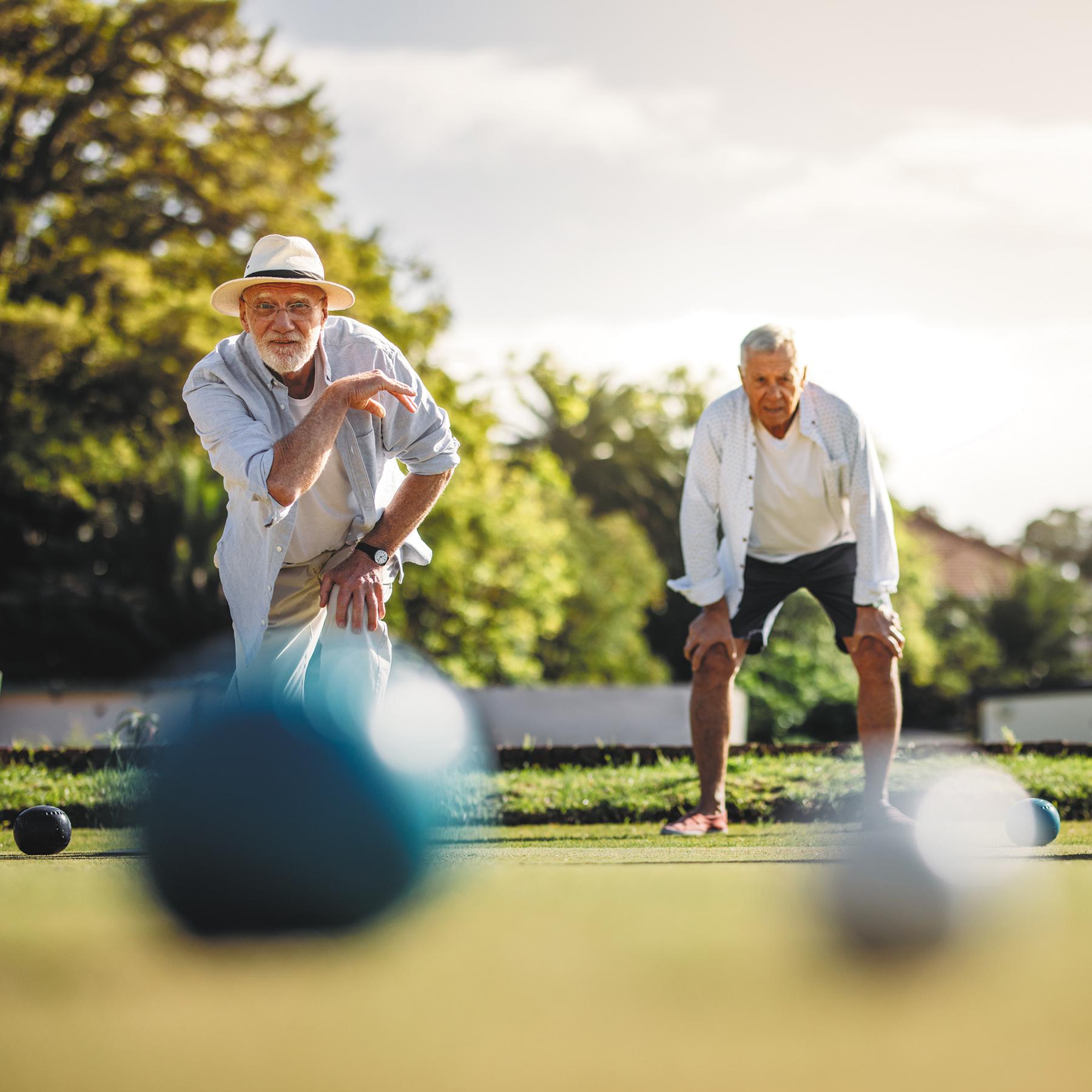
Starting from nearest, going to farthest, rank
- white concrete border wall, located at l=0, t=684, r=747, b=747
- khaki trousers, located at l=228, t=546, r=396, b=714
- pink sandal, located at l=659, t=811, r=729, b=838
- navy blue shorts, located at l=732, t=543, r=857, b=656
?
khaki trousers, located at l=228, t=546, r=396, b=714
pink sandal, located at l=659, t=811, r=729, b=838
navy blue shorts, located at l=732, t=543, r=857, b=656
white concrete border wall, located at l=0, t=684, r=747, b=747

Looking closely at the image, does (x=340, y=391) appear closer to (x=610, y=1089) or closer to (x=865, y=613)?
(x=865, y=613)

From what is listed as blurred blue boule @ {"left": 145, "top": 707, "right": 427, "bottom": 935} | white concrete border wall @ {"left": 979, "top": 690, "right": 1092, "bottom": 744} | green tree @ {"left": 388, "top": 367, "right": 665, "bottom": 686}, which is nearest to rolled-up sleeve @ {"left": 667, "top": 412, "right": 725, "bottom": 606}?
blurred blue boule @ {"left": 145, "top": 707, "right": 427, "bottom": 935}

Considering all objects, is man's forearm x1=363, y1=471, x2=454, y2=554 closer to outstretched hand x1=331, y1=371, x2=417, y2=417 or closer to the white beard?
outstretched hand x1=331, y1=371, x2=417, y2=417

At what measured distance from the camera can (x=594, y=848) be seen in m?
4.68

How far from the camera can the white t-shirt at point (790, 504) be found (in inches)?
225

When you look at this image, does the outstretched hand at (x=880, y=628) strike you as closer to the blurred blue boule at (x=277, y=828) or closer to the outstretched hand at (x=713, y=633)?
the outstretched hand at (x=713, y=633)

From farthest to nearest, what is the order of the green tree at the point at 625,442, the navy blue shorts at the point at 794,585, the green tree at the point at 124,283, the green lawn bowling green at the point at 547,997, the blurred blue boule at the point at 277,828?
the green tree at the point at 625,442 → the green tree at the point at 124,283 → the navy blue shorts at the point at 794,585 → the blurred blue boule at the point at 277,828 → the green lawn bowling green at the point at 547,997

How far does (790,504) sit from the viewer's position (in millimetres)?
5801

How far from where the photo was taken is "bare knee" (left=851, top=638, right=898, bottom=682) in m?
5.57

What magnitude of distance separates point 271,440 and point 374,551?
0.51m

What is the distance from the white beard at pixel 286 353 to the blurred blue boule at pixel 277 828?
62.8 inches

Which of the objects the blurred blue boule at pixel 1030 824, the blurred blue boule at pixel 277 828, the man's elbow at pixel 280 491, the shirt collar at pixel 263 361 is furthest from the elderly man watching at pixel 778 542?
the blurred blue boule at pixel 277 828

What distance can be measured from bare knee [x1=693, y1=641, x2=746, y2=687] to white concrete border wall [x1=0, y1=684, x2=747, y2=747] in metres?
6.92

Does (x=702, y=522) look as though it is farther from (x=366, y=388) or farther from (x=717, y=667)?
(x=366, y=388)
